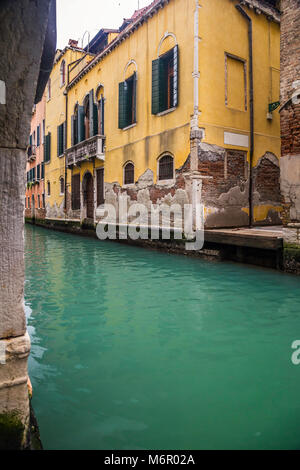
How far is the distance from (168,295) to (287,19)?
4668mm

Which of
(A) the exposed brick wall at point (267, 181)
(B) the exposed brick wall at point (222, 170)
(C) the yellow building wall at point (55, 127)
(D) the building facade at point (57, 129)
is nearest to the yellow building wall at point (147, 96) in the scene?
(B) the exposed brick wall at point (222, 170)

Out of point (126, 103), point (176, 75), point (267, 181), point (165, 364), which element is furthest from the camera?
point (126, 103)

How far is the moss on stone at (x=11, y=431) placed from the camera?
148 centimetres

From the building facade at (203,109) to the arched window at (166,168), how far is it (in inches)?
1.0

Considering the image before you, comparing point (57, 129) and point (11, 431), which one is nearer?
point (11, 431)

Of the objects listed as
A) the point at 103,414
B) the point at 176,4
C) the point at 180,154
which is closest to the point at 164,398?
the point at 103,414

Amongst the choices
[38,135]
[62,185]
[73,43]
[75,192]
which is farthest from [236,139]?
[38,135]

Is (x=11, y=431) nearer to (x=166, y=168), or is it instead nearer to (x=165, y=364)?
(x=165, y=364)

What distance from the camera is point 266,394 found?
2064 mm

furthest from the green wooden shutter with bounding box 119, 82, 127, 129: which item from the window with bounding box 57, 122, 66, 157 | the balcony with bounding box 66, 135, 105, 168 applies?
the window with bounding box 57, 122, 66, 157

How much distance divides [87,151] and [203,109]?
19.2 ft

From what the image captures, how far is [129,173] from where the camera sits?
33.6ft

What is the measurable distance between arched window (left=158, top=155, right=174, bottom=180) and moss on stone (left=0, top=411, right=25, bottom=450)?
7298 millimetres
